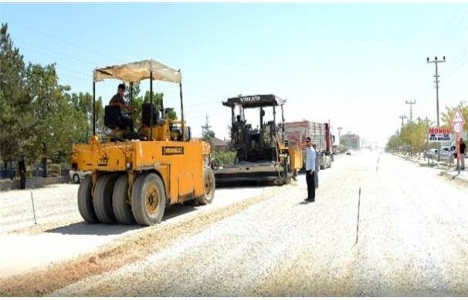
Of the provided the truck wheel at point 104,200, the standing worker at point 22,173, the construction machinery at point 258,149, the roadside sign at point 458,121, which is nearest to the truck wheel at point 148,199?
the truck wheel at point 104,200

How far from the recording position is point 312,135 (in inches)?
1276

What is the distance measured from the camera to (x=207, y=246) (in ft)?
25.1

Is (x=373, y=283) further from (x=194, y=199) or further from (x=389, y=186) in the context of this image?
(x=389, y=186)

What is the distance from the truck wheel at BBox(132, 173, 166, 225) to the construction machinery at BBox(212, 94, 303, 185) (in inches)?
343

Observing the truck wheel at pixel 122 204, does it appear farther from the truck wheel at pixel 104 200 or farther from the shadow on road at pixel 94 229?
the truck wheel at pixel 104 200

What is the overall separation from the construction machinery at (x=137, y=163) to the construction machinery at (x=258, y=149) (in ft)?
23.3

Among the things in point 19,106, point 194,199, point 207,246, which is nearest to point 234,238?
point 207,246

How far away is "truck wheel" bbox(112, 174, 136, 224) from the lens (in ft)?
32.3

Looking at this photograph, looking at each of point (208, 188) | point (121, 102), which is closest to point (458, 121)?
point (208, 188)

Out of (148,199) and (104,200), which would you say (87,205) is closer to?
(104,200)

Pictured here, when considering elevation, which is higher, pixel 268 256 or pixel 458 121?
pixel 458 121

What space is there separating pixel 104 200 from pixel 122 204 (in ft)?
1.88

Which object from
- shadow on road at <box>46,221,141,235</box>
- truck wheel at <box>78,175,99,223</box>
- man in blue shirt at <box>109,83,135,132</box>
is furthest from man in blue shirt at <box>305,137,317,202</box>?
truck wheel at <box>78,175,99,223</box>

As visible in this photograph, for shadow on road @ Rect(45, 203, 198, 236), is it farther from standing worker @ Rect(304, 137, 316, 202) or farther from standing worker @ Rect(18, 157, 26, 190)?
standing worker @ Rect(18, 157, 26, 190)
